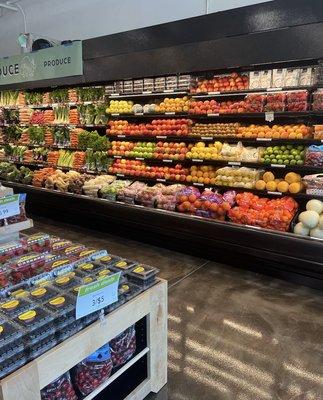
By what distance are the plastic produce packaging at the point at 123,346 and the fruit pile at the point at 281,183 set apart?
2769 mm

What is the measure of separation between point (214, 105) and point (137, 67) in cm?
115

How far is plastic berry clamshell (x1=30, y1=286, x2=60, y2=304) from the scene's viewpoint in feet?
5.49

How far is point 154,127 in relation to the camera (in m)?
5.18

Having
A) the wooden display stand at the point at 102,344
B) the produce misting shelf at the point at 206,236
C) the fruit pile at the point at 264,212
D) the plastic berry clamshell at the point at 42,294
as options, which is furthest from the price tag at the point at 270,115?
the plastic berry clamshell at the point at 42,294

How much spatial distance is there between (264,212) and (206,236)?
2.33 feet

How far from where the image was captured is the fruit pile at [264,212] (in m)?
3.78

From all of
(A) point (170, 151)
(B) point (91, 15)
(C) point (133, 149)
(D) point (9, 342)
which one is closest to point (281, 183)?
(A) point (170, 151)

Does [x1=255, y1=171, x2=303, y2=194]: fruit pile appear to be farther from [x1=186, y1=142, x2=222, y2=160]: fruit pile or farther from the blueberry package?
the blueberry package

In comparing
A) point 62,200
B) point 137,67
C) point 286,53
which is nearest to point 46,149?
point 62,200

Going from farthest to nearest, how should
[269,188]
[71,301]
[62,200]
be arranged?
1. [62,200]
2. [269,188]
3. [71,301]

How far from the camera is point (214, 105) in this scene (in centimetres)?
454

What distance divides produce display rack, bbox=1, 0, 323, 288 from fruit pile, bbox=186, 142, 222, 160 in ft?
0.35

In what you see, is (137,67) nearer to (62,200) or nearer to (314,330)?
(62,200)

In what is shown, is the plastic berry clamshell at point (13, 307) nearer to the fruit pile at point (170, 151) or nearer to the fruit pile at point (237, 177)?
the fruit pile at point (237, 177)
